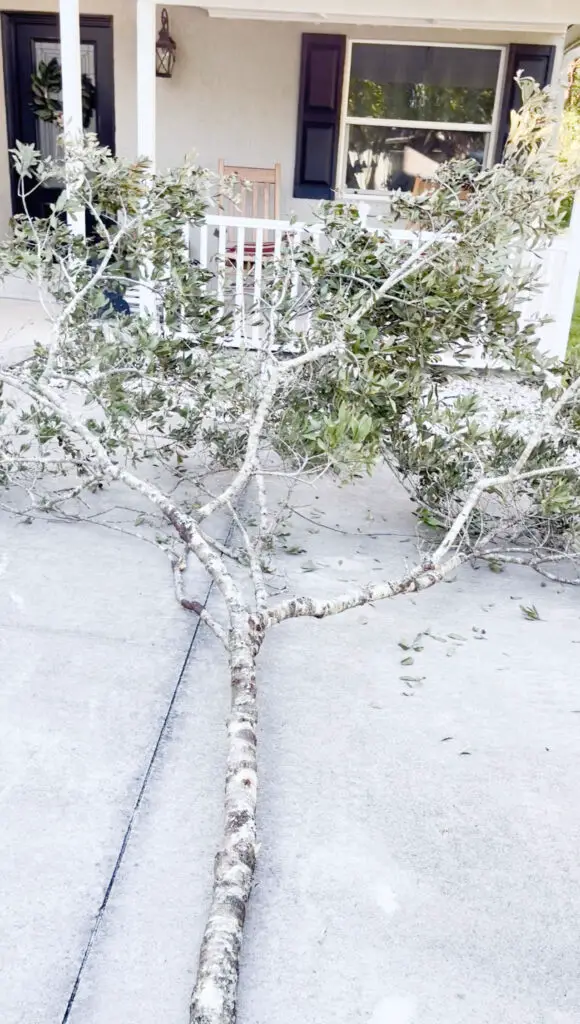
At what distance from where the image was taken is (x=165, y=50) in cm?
714

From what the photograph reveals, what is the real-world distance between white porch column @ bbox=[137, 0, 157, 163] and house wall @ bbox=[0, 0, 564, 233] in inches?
72.6

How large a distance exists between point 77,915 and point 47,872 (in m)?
0.15

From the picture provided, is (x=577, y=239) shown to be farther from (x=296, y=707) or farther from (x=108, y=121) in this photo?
(x=296, y=707)

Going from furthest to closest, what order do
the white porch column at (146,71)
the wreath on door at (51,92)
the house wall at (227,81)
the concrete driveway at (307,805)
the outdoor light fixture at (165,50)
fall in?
the wreath on door at (51,92) < the house wall at (227,81) < the outdoor light fixture at (165,50) < the white porch column at (146,71) < the concrete driveway at (307,805)

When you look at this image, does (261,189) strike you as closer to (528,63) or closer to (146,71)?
(146,71)

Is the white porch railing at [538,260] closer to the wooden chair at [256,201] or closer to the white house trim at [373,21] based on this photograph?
the wooden chair at [256,201]

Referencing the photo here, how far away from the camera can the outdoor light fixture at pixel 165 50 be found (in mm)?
7098

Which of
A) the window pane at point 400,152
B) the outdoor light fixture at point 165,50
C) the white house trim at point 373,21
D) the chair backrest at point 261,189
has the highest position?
the white house trim at point 373,21

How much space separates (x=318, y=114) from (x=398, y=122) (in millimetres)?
715

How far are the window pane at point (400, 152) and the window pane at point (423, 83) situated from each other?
127 mm

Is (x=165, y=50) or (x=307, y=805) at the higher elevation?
(x=165, y=50)

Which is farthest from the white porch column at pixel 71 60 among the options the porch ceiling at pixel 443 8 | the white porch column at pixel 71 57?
the porch ceiling at pixel 443 8

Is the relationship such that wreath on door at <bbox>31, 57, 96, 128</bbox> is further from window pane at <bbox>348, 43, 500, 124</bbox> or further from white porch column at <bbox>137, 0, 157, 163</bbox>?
window pane at <bbox>348, 43, 500, 124</bbox>

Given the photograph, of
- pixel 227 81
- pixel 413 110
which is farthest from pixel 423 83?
pixel 227 81
